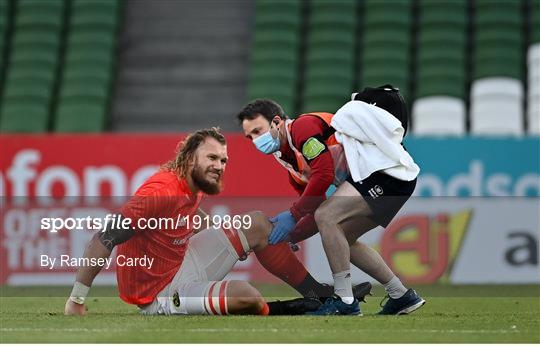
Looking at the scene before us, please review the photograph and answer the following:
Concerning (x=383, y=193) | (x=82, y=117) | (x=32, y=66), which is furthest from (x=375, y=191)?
(x=32, y=66)

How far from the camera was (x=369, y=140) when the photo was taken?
271 inches

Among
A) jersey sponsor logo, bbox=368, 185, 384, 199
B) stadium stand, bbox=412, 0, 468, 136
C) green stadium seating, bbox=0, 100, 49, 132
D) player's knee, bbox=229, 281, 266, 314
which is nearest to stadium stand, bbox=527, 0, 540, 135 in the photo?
stadium stand, bbox=412, 0, 468, 136

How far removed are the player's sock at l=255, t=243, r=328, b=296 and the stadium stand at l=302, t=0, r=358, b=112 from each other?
6.82 m

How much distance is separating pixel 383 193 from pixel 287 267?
69 centimetres

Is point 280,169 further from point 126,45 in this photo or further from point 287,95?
point 126,45

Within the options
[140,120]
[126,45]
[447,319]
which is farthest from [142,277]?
[126,45]

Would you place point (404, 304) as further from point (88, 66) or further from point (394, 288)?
point (88, 66)

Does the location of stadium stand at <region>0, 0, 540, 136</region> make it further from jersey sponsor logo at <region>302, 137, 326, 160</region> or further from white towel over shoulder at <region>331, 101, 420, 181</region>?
jersey sponsor logo at <region>302, 137, 326, 160</region>

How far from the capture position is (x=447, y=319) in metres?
6.90

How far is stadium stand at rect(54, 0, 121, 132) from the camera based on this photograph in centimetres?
1377

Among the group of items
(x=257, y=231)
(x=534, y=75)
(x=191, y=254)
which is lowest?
(x=191, y=254)

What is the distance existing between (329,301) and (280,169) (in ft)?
14.2

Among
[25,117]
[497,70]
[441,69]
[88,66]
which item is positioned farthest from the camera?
[88,66]

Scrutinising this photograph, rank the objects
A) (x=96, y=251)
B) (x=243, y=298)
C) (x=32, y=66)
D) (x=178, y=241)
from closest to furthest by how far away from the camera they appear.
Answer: (x=96, y=251) → (x=243, y=298) → (x=178, y=241) → (x=32, y=66)
